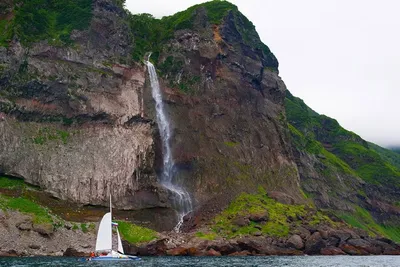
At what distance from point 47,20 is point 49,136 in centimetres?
3616

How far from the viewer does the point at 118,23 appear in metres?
154

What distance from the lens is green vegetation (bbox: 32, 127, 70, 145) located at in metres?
122

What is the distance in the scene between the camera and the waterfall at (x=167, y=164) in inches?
5167

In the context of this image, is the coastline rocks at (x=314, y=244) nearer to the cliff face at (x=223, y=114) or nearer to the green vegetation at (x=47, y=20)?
the cliff face at (x=223, y=114)

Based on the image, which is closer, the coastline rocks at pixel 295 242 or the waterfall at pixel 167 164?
the coastline rocks at pixel 295 242

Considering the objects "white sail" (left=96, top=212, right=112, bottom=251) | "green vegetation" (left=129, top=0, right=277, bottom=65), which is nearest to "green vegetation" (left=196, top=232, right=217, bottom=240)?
"white sail" (left=96, top=212, right=112, bottom=251)

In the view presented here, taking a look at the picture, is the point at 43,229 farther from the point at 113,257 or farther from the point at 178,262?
the point at 178,262

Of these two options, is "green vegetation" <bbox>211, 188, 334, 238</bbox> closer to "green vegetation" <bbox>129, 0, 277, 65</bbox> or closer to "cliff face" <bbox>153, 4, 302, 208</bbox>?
"cliff face" <bbox>153, 4, 302, 208</bbox>


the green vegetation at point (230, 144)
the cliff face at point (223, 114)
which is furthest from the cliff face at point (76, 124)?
the green vegetation at point (230, 144)

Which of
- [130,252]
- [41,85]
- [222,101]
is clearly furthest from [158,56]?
[130,252]

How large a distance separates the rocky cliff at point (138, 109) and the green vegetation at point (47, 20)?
1.05 ft

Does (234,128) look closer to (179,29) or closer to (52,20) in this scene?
(179,29)

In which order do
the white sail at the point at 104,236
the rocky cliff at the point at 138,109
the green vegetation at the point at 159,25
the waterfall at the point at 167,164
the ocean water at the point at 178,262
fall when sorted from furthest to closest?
the green vegetation at the point at 159,25, the waterfall at the point at 167,164, the rocky cliff at the point at 138,109, the white sail at the point at 104,236, the ocean water at the point at 178,262

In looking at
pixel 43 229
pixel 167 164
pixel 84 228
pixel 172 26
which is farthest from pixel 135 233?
pixel 172 26
